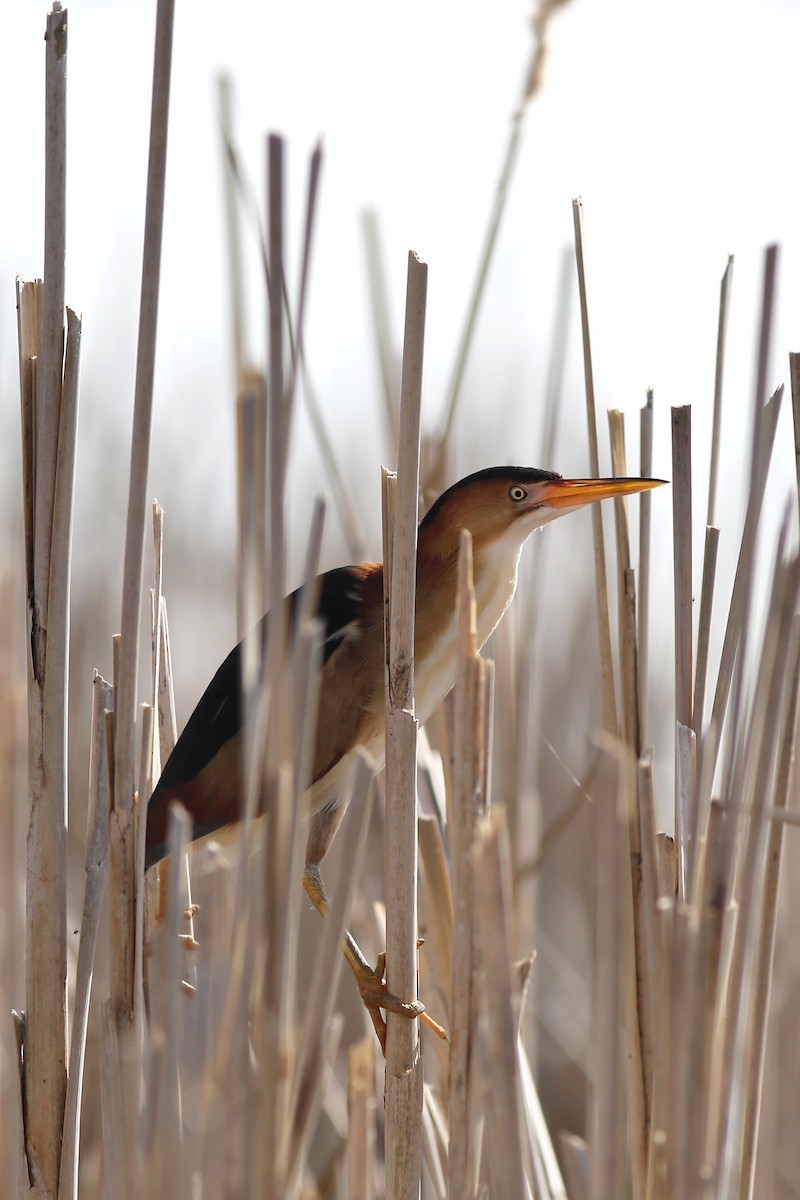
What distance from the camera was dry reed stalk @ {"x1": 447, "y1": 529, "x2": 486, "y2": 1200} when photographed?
922mm

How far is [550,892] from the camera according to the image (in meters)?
3.22

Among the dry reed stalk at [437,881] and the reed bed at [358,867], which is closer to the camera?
the reed bed at [358,867]

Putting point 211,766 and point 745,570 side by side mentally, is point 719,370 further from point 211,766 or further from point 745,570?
point 211,766

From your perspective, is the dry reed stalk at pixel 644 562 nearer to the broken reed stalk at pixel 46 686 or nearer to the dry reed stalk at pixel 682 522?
the dry reed stalk at pixel 682 522

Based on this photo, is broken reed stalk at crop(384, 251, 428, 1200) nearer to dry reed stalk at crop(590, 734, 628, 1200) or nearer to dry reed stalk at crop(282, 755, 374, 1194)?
dry reed stalk at crop(282, 755, 374, 1194)

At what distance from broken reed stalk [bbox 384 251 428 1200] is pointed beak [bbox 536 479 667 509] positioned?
338mm

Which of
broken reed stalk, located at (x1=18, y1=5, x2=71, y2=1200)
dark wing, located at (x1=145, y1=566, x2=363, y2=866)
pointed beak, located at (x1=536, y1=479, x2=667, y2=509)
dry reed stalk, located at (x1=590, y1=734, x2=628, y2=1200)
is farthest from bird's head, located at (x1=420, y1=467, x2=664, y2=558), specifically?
dry reed stalk, located at (x1=590, y1=734, x2=628, y2=1200)

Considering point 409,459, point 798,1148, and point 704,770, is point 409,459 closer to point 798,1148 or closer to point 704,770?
point 704,770

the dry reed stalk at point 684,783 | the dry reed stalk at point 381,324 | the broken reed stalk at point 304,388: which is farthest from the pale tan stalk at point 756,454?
the dry reed stalk at point 381,324

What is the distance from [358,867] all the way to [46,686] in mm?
320

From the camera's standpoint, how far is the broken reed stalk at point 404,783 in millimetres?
1014

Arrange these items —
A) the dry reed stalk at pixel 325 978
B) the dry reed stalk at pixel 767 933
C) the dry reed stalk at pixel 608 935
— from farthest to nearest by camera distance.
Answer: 1. the dry reed stalk at pixel 767 933
2. the dry reed stalk at pixel 325 978
3. the dry reed stalk at pixel 608 935

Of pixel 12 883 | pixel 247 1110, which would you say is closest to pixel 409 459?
pixel 247 1110

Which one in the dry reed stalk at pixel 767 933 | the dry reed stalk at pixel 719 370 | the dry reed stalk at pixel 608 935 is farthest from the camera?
the dry reed stalk at pixel 719 370
